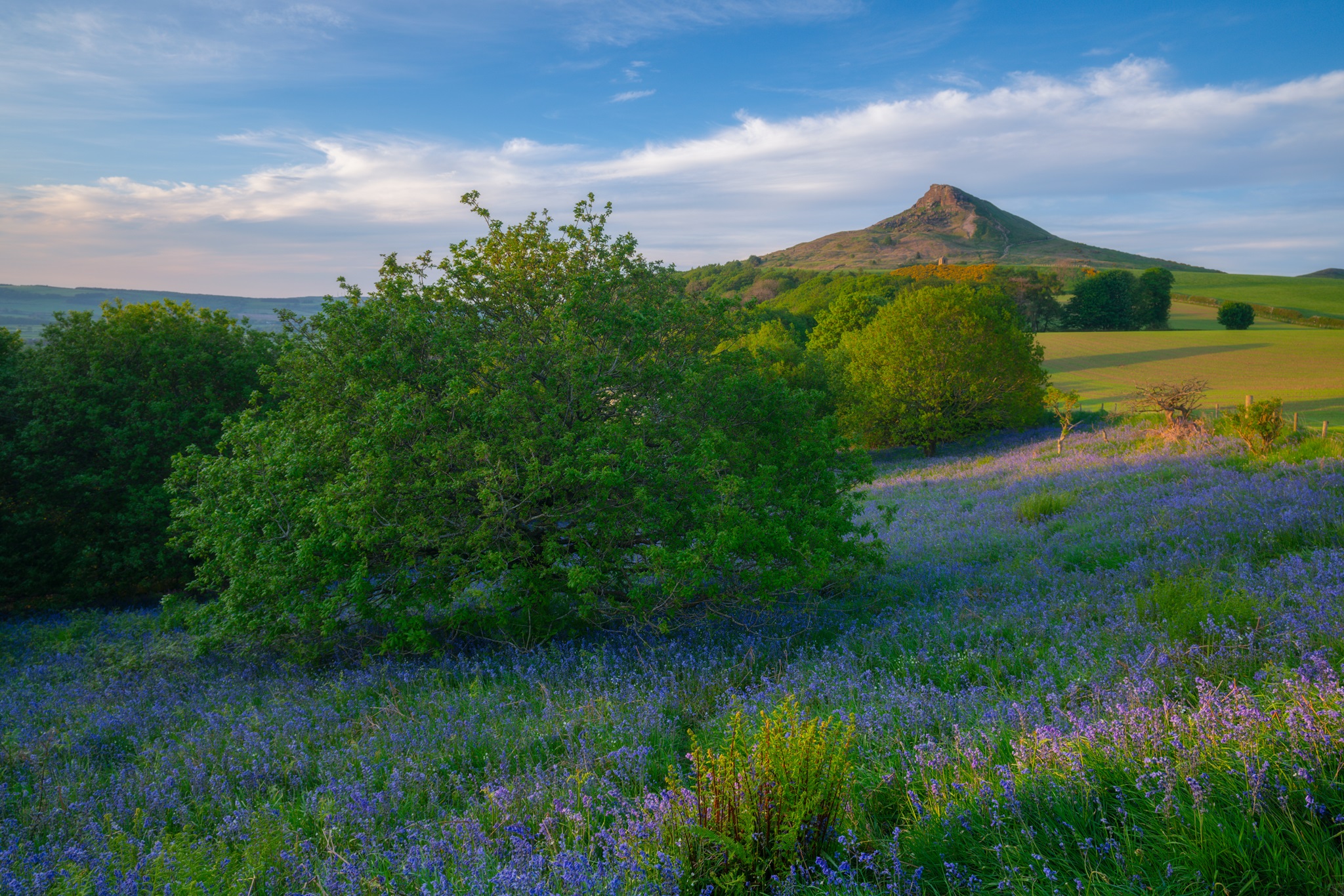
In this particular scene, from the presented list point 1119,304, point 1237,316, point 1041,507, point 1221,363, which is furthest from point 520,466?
point 1119,304

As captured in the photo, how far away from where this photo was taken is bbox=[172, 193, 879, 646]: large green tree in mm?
7992

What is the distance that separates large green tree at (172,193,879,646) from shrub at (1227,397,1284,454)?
11660mm

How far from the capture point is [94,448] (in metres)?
16.7

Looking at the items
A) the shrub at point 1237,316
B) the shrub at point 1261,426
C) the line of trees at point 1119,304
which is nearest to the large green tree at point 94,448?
the shrub at point 1261,426

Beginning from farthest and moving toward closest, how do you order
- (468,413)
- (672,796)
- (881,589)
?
(881,589) → (468,413) → (672,796)

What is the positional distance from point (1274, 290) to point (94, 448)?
13568 cm

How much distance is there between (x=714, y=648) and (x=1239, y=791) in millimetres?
5492

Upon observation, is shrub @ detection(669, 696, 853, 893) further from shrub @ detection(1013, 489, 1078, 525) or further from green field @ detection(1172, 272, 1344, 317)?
green field @ detection(1172, 272, 1344, 317)

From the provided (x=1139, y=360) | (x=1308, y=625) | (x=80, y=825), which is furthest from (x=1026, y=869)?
(x=1139, y=360)

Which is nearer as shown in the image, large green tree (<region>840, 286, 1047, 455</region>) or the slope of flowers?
the slope of flowers


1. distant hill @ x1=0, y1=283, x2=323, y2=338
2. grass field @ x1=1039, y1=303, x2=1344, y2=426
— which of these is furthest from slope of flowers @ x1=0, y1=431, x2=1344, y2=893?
distant hill @ x1=0, y1=283, x2=323, y2=338

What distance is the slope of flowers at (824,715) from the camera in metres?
3.05

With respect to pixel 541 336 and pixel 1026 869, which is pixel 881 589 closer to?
pixel 541 336

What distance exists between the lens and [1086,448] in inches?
897
